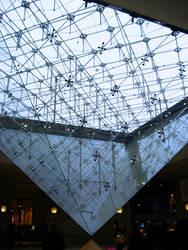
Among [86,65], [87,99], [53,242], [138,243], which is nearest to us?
[138,243]

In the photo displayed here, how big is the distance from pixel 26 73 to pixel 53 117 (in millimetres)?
2864

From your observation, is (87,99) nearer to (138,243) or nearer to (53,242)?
(53,242)

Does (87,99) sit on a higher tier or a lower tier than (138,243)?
higher

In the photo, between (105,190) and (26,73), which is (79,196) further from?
(26,73)

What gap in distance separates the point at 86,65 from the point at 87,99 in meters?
2.98

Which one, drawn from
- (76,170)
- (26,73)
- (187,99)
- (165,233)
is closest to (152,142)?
(187,99)

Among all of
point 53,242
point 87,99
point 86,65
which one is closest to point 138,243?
point 53,242

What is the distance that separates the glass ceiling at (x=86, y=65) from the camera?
12.2m

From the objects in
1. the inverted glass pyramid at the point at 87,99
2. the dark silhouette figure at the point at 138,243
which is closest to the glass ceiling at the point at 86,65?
the inverted glass pyramid at the point at 87,99

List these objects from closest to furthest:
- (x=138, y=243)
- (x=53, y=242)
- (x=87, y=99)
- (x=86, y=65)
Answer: (x=138, y=243) → (x=53, y=242) → (x=86, y=65) → (x=87, y=99)

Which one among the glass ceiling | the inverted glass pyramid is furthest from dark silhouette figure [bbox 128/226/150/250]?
the inverted glass pyramid

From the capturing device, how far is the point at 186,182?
73.9 ft

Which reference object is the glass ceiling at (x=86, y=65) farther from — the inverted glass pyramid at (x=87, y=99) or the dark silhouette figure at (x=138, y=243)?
the dark silhouette figure at (x=138, y=243)

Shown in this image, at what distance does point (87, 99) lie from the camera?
56.8ft
